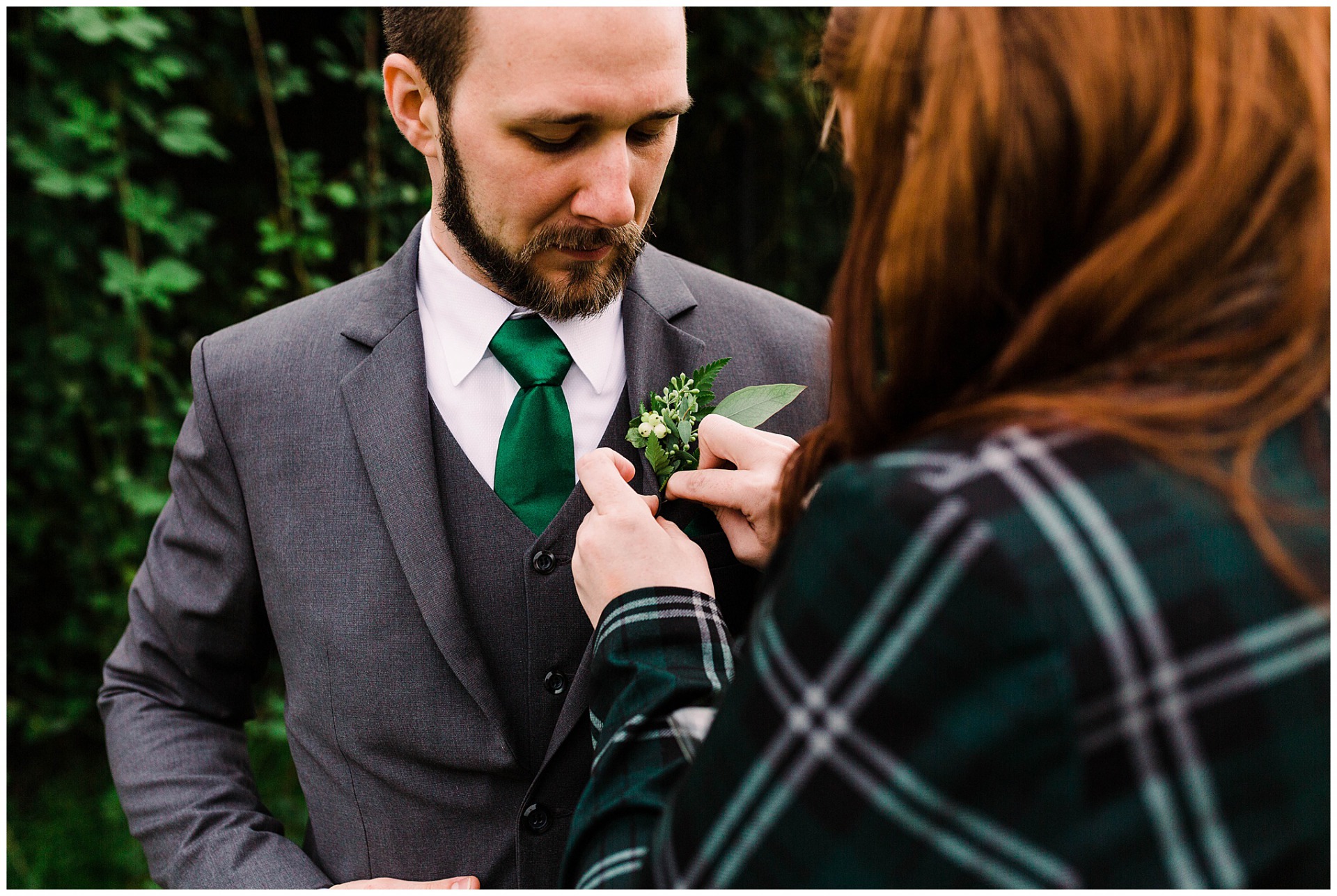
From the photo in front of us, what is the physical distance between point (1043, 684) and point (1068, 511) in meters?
0.12

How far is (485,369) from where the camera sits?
1481 millimetres

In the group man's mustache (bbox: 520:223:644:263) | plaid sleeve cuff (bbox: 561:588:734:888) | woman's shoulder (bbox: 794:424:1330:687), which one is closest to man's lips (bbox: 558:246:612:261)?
man's mustache (bbox: 520:223:644:263)

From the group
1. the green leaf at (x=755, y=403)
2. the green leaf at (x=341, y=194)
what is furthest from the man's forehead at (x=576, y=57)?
the green leaf at (x=341, y=194)

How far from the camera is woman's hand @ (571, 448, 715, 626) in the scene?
3.60 ft

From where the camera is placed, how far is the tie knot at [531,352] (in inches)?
57.1

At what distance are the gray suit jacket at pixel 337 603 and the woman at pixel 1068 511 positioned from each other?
2.06 feet

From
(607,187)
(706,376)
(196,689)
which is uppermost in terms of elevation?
(607,187)

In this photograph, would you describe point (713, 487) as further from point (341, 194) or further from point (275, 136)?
point (275, 136)

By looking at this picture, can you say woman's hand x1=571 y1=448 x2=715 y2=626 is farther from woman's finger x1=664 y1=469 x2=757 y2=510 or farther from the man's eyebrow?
the man's eyebrow

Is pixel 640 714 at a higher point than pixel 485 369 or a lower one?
lower

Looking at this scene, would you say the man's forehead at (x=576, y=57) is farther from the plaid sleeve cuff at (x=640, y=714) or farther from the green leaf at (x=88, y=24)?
the green leaf at (x=88, y=24)

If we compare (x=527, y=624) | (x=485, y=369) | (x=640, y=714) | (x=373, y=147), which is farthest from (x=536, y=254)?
(x=373, y=147)

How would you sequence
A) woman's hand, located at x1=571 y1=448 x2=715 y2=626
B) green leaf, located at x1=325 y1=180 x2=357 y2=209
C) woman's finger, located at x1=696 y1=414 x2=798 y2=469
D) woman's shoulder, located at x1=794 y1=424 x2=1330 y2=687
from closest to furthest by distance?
woman's shoulder, located at x1=794 y1=424 x2=1330 y2=687 < woman's hand, located at x1=571 y1=448 x2=715 y2=626 < woman's finger, located at x1=696 y1=414 x2=798 y2=469 < green leaf, located at x1=325 y1=180 x2=357 y2=209

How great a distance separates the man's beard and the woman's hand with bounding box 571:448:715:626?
371 millimetres
